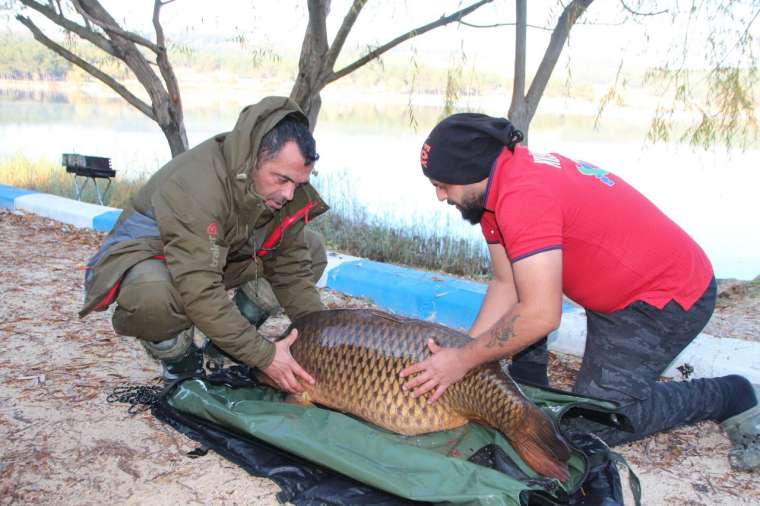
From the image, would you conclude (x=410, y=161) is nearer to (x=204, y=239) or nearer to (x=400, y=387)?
(x=204, y=239)

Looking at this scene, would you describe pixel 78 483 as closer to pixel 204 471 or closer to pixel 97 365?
pixel 204 471

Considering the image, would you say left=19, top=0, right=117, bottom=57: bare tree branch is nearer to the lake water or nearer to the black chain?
the lake water

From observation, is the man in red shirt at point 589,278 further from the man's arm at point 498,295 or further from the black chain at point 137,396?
the black chain at point 137,396

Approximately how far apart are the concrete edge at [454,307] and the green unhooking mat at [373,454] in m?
0.88

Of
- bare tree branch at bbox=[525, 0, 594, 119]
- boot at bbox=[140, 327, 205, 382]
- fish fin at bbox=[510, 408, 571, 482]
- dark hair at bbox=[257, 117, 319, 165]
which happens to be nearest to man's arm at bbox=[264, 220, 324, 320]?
A: boot at bbox=[140, 327, 205, 382]

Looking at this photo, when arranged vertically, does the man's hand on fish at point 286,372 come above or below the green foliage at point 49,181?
above

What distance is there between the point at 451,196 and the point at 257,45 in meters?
3.19

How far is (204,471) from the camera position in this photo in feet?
6.48

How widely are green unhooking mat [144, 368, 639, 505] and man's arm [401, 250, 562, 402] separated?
0.20m

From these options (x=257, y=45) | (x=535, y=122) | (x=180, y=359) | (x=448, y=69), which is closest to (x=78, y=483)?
(x=180, y=359)

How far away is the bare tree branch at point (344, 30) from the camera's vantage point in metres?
3.90

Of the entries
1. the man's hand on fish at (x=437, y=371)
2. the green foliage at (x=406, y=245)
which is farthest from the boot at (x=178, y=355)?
the green foliage at (x=406, y=245)

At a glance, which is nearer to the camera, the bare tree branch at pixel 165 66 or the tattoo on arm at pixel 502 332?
the tattoo on arm at pixel 502 332

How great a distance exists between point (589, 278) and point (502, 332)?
1.39 ft
